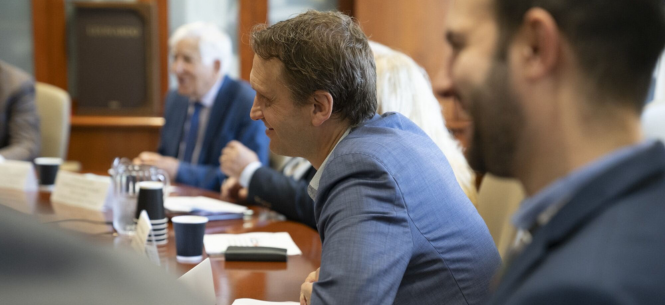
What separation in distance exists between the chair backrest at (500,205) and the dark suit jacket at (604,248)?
3.33 feet

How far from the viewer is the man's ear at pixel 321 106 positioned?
1295mm

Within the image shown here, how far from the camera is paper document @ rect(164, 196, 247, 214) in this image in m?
2.07

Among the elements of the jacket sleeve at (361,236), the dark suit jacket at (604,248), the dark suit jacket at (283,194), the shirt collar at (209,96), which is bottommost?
the dark suit jacket at (283,194)

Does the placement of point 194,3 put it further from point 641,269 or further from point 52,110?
point 641,269

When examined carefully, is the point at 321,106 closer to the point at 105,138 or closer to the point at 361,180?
the point at 361,180

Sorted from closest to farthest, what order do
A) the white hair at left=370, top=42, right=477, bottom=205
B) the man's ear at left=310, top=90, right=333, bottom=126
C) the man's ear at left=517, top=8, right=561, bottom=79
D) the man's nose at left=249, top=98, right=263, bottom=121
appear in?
the man's ear at left=517, top=8, right=561, bottom=79
the man's ear at left=310, top=90, right=333, bottom=126
the man's nose at left=249, top=98, right=263, bottom=121
the white hair at left=370, top=42, right=477, bottom=205

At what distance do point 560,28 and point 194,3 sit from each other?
14.3ft

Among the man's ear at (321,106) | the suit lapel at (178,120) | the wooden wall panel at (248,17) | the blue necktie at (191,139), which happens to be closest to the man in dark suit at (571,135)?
the man's ear at (321,106)

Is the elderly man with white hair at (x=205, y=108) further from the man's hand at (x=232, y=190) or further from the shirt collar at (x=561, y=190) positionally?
the shirt collar at (x=561, y=190)

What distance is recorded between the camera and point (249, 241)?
66.8 inches

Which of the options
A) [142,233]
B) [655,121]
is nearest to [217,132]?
[142,233]

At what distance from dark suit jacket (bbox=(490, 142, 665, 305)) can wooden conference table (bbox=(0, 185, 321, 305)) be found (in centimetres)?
66

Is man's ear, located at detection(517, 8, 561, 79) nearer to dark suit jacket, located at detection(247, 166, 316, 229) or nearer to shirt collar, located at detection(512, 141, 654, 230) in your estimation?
shirt collar, located at detection(512, 141, 654, 230)

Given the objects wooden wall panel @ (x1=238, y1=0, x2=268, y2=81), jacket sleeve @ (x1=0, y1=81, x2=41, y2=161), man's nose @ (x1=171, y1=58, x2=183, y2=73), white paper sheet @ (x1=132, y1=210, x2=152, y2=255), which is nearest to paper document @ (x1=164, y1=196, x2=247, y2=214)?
white paper sheet @ (x1=132, y1=210, x2=152, y2=255)
